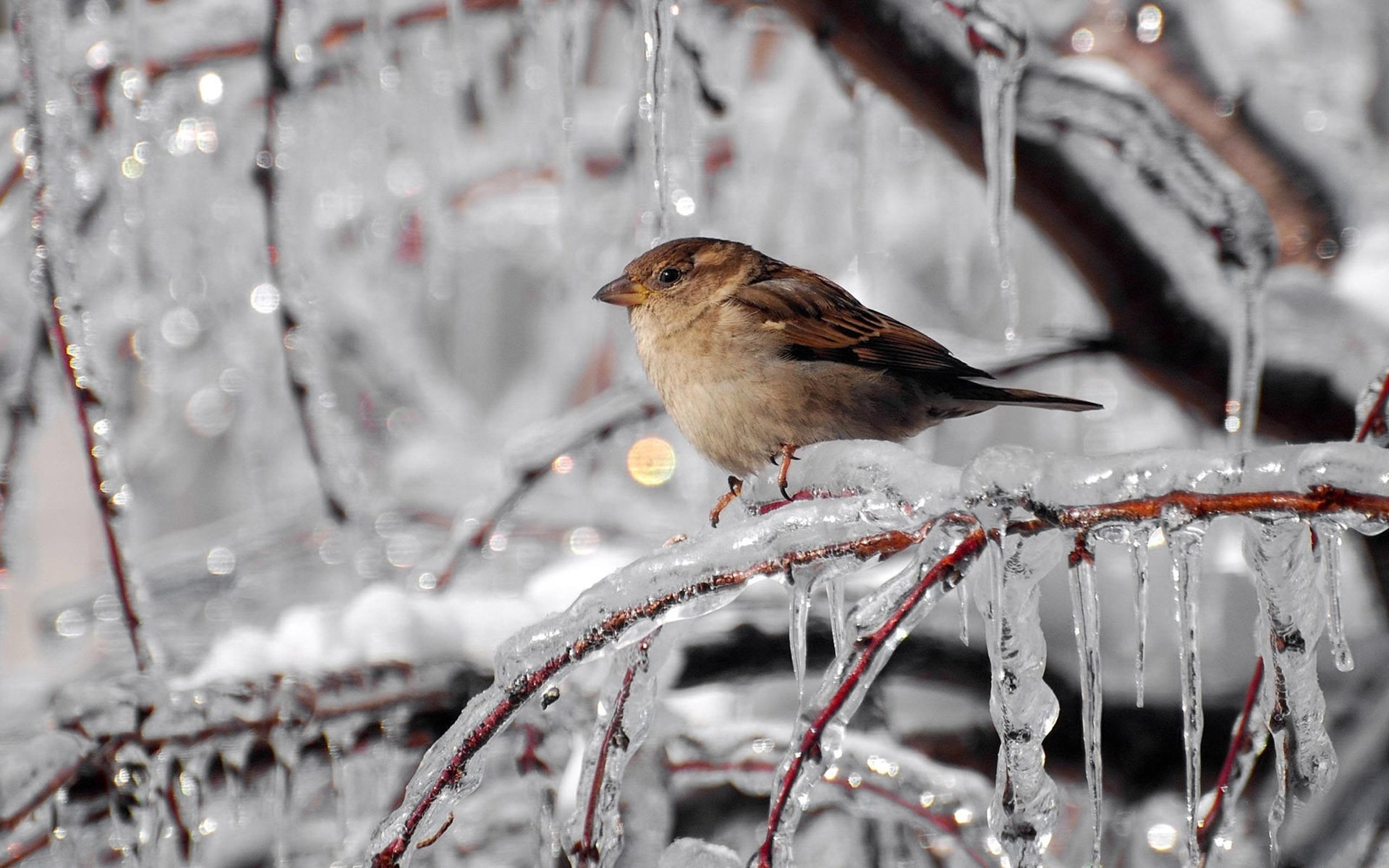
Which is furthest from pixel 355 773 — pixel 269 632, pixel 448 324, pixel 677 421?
pixel 448 324

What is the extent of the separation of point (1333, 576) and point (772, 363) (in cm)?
111

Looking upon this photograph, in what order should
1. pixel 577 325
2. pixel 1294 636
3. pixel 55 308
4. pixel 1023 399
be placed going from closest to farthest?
pixel 1294 636 < pixel 55 308 < pixel 1023 399 < pixel 577 325

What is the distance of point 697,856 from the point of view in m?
1.29

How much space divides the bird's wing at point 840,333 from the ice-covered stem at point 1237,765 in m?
0.84

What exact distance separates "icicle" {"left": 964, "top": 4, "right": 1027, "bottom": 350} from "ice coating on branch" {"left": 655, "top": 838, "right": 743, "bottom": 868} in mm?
1362

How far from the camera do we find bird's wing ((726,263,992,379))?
7.11ft

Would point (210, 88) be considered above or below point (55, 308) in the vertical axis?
above

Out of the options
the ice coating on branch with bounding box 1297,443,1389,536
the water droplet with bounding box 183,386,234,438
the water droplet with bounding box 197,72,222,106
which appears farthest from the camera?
the water droplet with bounding box 183,386,234,438

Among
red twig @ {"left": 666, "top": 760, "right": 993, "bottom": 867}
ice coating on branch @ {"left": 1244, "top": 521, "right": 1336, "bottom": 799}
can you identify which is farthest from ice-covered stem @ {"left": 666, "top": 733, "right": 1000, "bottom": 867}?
ice coating on branch @ {"left": 1244, "top": 521, "right": 1336, "bottom": 799}

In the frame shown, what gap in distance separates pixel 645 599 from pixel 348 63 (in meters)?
2.48

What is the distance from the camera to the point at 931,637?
257cm

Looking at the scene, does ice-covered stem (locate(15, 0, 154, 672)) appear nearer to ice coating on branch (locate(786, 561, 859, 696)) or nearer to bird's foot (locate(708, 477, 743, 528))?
bird's foot (locate(708, 477, 743, 528))

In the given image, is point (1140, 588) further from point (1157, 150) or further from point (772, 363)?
point (1157, 150)

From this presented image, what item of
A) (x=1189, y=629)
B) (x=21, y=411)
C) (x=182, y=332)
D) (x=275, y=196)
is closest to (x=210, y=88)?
(x=275, y=196)
